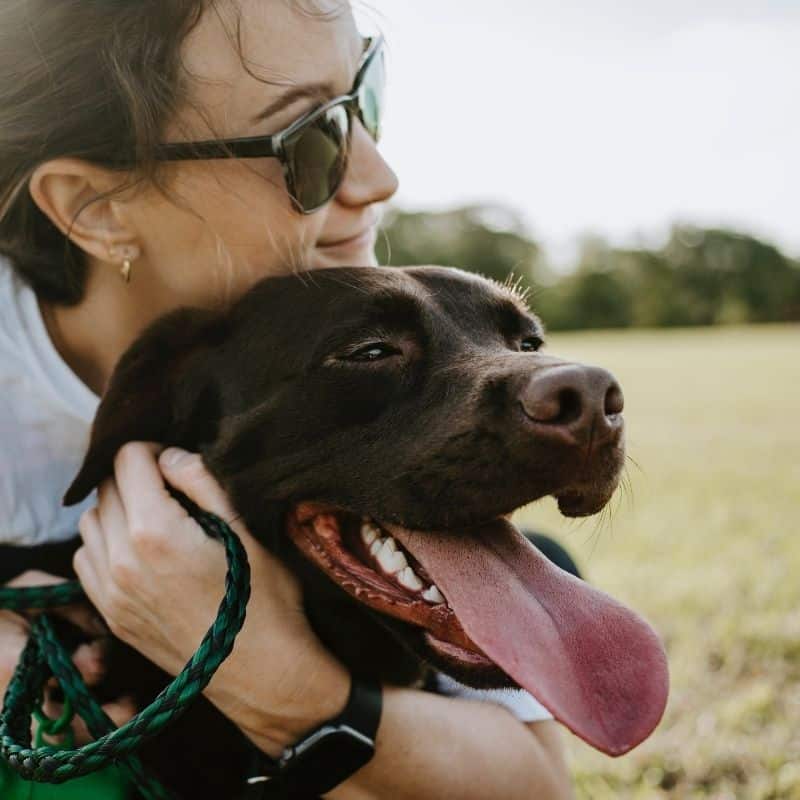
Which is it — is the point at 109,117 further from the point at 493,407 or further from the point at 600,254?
the point at 600,254

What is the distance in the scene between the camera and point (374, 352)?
2.38 metres

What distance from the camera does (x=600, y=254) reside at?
65.5 metres

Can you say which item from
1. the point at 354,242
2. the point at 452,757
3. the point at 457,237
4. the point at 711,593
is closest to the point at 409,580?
the point at 452,757

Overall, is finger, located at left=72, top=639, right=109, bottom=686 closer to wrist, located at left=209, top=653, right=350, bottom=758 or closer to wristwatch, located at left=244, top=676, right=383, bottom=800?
wrist, located at left=209, top=653, right=350, bottom=758

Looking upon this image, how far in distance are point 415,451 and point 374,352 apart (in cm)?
37

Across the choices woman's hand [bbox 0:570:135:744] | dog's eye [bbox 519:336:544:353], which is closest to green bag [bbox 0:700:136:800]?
woman's hand [bbox 0:570:135:744]

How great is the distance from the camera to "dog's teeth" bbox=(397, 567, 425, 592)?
2.12 meters

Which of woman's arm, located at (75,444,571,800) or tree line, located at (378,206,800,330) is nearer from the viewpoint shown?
woman's arm, located at (75,444,571,800)

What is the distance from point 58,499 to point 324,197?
1160 mm

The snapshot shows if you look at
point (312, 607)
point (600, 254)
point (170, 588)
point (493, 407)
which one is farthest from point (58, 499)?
point (600, 254)

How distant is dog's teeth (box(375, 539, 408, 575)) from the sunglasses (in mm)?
1024

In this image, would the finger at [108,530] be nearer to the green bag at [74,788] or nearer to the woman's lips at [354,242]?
the green bag at [74,788]

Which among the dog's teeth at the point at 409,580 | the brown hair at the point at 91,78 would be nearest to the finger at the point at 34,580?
the dog's teeth at the point at 409,580

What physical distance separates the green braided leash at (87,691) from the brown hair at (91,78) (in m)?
0.98
